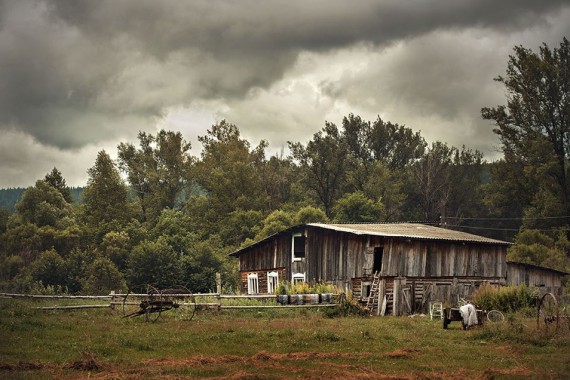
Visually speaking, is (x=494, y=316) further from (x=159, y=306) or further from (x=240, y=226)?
(x=240, y=226)

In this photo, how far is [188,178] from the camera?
319ft

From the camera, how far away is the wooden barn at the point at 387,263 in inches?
1720

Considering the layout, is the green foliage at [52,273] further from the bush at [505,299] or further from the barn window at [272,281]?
the bush at [505,299]

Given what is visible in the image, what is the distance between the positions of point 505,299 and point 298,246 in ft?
62.4

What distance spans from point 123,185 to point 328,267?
43216mm

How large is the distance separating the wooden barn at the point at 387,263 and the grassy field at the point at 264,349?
38.4 feet

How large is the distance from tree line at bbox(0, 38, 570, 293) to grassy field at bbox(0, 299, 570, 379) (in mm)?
32723

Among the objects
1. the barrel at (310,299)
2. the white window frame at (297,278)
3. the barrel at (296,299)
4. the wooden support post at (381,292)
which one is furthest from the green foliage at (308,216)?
the barrel at (296,299)

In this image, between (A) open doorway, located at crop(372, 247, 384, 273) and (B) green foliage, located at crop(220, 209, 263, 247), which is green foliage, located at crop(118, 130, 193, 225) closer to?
(B) green foliage, located at crop(220, 209, 263, 247)

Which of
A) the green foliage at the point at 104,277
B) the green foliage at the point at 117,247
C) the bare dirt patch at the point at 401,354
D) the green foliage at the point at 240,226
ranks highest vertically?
the green foliage at the point at 240,226

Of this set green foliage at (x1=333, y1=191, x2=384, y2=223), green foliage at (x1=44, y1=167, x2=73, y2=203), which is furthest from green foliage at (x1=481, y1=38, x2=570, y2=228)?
green foliage at (x1=44, y1=167, x2=73, y2=203)

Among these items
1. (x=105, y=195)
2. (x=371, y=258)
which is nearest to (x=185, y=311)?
(x=371, y=258)

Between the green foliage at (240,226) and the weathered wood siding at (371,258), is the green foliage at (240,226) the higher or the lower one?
the higher one

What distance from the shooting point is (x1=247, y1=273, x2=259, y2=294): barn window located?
55938mm
